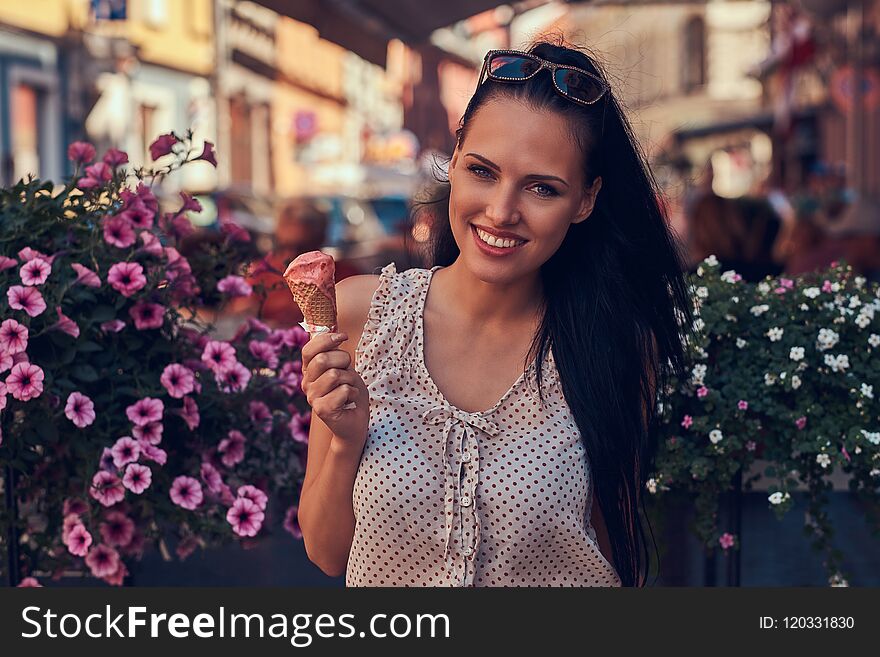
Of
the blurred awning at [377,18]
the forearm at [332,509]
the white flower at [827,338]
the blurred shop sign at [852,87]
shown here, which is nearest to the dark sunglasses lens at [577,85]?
the forearm at [332,509]

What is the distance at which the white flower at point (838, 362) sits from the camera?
254 centimetres

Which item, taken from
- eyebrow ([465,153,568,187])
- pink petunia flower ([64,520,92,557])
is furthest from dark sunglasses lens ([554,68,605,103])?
pink petunia flower ([64,520,92,557])

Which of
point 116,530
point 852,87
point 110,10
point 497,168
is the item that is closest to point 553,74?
point 497,168

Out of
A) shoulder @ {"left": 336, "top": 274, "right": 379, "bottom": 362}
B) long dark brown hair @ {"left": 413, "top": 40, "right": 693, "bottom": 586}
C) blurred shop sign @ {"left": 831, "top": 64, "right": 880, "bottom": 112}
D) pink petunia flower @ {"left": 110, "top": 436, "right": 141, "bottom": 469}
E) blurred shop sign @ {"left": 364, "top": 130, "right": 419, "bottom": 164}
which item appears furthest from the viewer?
blurred shop sign @ {"left": 364, "top": 130, "right": 419, "bottom": 164}

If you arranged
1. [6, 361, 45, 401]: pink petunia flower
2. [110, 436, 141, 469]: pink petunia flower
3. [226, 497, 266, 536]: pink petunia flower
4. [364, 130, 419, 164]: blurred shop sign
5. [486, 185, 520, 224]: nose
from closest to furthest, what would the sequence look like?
1. [486, 185, 520, 224]: nose
2. [6, 361, 45, 401]: pink petunia flower
3. [110, 436, 141, 469]: pink petunia flower
4. [226, 497, 266, 536]: pink petunia flower
5. [364, 130, 419, 164]: blurred shop sign

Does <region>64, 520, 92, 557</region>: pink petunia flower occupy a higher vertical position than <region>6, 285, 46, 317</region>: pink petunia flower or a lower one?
lower

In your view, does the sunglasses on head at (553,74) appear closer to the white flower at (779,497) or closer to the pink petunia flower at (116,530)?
the white flower at (779,497)

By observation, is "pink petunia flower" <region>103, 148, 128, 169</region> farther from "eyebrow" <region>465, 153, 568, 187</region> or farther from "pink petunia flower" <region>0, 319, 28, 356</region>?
"eyebrow" <region>465, 153, 568, 187</region>

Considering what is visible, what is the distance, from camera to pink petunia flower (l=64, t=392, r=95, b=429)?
238cm

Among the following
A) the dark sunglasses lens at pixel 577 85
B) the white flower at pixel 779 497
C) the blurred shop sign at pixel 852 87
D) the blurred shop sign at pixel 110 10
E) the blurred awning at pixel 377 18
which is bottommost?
the white flower at pixel 779 497

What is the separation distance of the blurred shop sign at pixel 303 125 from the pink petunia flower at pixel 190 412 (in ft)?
102

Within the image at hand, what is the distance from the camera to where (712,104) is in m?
50.9

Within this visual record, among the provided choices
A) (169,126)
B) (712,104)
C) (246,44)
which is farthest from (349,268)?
(712,104)

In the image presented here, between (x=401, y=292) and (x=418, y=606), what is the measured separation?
1.76 feet
